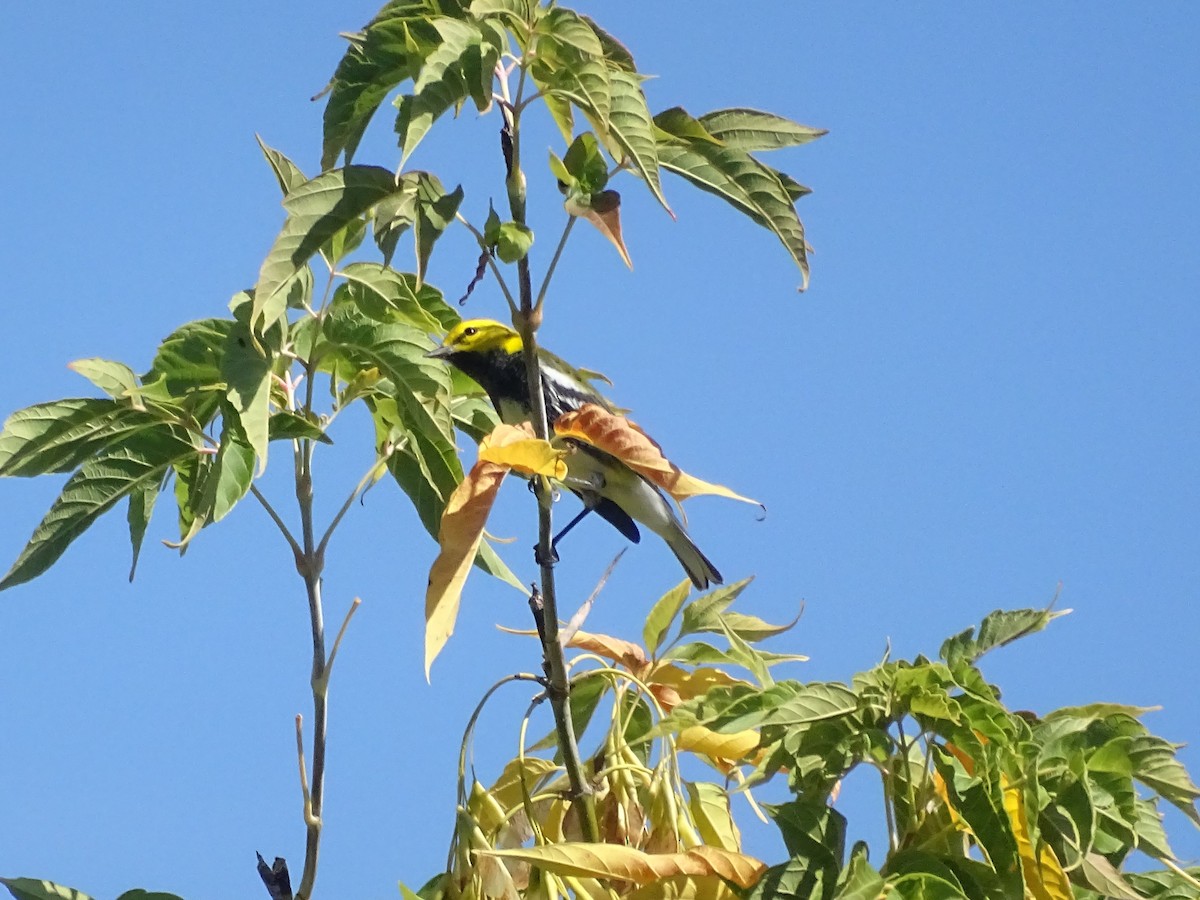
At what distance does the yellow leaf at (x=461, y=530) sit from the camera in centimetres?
209

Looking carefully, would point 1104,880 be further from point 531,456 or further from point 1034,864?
point 531,456

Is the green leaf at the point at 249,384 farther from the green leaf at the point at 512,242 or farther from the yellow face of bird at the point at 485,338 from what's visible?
the yellow face of bird at the point at 485,338

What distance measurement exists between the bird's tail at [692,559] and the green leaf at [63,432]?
273 centimetres

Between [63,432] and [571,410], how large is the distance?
211 centimetres

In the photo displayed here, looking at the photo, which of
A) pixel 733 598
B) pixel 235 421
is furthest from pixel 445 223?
pixel 733 598

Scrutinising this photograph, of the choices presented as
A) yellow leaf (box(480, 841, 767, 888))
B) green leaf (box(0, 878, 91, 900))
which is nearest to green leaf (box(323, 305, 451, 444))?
yellow leaf (box(480, 841, 767, 888))

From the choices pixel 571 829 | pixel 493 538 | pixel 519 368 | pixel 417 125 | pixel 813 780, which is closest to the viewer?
pixel 417 125

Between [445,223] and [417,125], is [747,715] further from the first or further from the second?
[417,125]

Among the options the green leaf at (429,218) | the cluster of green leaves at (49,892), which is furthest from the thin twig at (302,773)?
the green leaf at (429,218)

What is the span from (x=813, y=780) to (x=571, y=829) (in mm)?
436

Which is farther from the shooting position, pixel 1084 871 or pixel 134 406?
pixel 134 406

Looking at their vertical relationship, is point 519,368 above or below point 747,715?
above

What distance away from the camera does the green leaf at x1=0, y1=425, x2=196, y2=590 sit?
2543 mm

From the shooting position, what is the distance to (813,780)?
2168 mm
